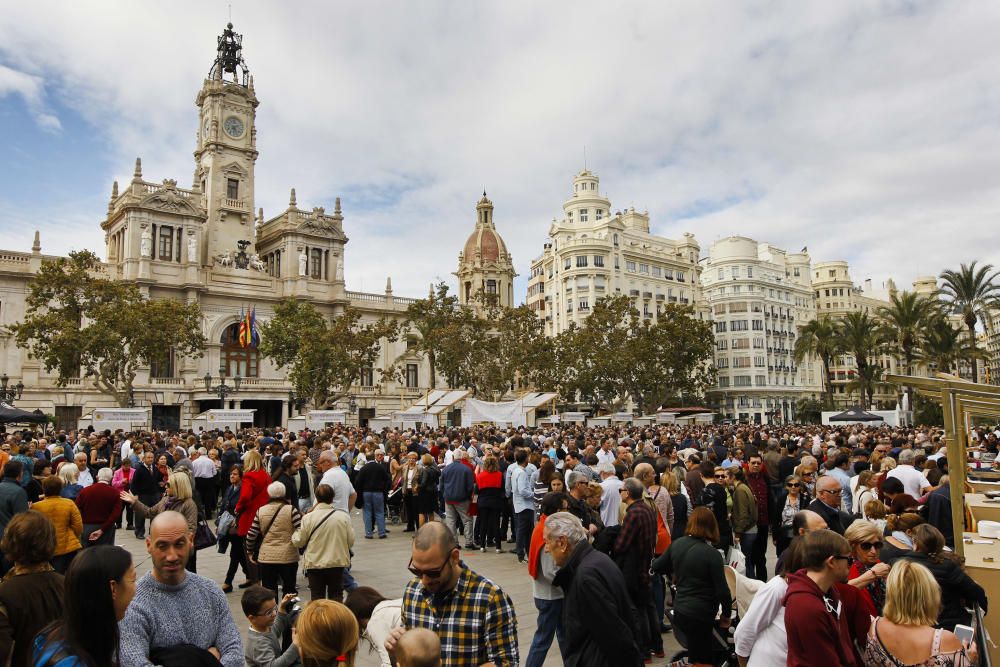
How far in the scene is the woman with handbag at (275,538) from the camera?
311 inches

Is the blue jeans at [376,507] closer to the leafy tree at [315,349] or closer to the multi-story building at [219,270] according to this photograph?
the leafy tree at [315,349]

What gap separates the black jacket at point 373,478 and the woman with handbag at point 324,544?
220 inches

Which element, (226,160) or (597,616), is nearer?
(597,616)

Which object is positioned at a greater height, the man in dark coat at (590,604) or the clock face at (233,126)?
the clock face at (233,126)

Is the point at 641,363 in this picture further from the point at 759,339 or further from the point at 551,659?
the point at 551,659

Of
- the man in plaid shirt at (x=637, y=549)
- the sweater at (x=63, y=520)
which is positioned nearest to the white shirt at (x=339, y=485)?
the sweater at (x=63, y=520)

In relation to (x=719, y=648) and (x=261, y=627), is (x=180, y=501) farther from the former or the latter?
(x=719, y=648)

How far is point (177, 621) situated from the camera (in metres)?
3.51

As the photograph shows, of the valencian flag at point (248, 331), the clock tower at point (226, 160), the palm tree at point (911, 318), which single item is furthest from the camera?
the clock tower at point (226, 160)

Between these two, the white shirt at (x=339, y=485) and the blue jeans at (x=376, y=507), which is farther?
the blue jeans at (x=376, y=507)

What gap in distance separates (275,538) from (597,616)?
479 centimetres

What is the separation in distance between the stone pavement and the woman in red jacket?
3.23 ft

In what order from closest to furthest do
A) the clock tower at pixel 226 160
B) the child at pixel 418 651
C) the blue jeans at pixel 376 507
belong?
the child at pixel 418 651 < the blue jeans at pixel 376 507 < the clock tower at pixel 226 160

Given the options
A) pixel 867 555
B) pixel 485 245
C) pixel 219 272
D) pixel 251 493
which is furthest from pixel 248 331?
pixel 867 555
